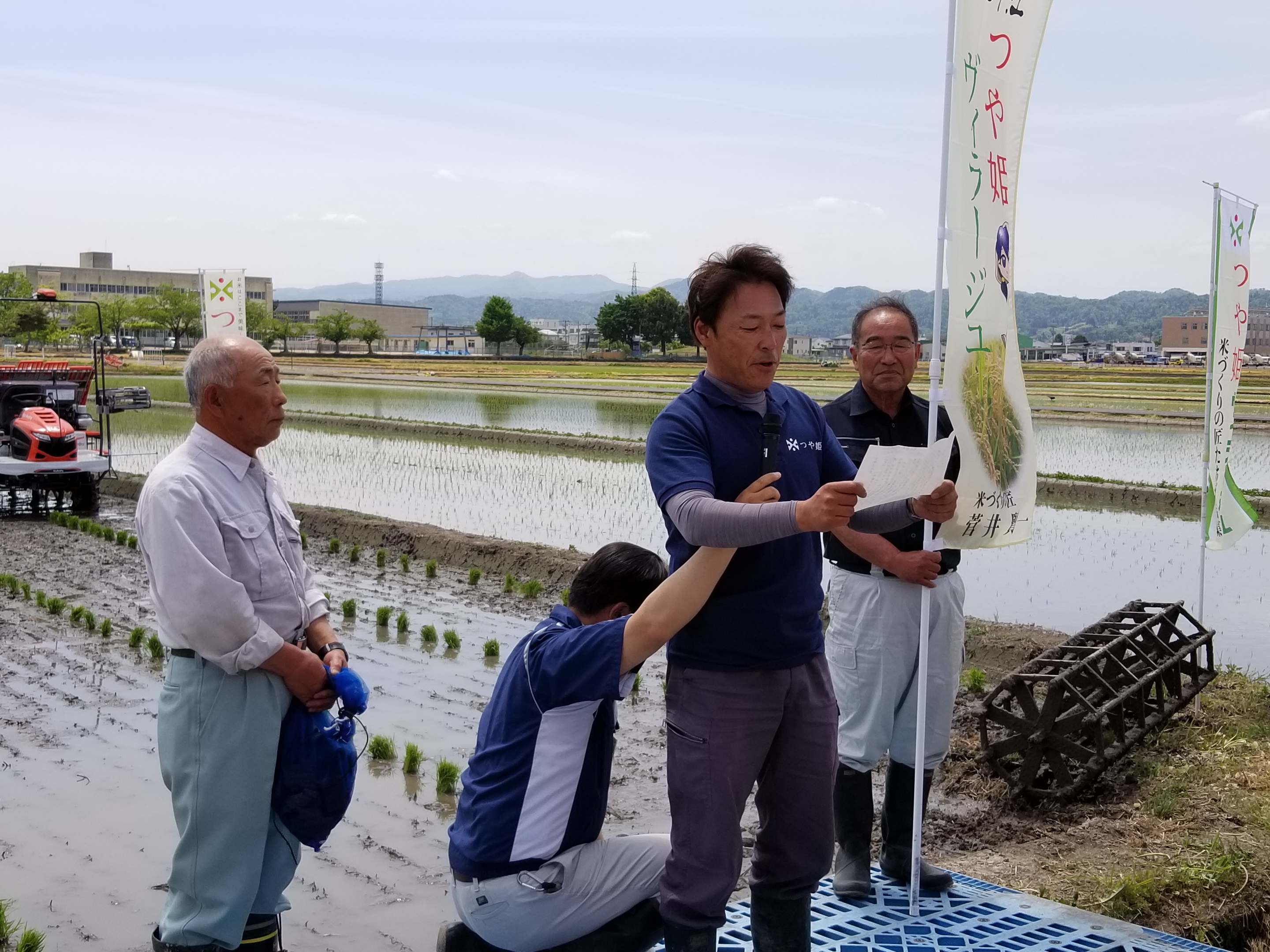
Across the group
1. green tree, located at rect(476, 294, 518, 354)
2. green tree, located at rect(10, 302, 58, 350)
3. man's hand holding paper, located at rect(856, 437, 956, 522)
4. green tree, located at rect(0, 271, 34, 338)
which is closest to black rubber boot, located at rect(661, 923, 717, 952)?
man's hand holding paper, located at rect(856, 437, 956, 522)

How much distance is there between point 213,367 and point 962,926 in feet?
8.12

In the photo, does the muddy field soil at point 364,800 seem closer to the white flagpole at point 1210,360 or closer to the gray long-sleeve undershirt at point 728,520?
the white flagpole at point 1210,360

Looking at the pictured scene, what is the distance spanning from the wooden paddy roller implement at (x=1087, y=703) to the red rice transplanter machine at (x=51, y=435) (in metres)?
9.93

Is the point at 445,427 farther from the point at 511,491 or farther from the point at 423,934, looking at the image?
the point at 423,934

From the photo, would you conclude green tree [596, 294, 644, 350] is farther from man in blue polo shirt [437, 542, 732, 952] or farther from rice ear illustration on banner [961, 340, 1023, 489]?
man in blue polo shirt [437, 542, 732, 952]

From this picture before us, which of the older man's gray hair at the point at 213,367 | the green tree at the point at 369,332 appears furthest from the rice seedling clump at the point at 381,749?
the green tree at the point at 369,332

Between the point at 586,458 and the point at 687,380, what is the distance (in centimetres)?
2120

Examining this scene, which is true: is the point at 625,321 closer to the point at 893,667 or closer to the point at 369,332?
the point at 369,332

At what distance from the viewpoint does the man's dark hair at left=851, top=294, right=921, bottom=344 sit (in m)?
3.63

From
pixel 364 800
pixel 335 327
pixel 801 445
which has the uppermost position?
pixel 335 327

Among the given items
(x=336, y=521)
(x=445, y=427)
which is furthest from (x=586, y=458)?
(x=336, y=521)

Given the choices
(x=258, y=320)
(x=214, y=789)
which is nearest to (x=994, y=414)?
(x=214, y=789)

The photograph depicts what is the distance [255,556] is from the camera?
280 cm

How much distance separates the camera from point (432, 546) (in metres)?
10.2
